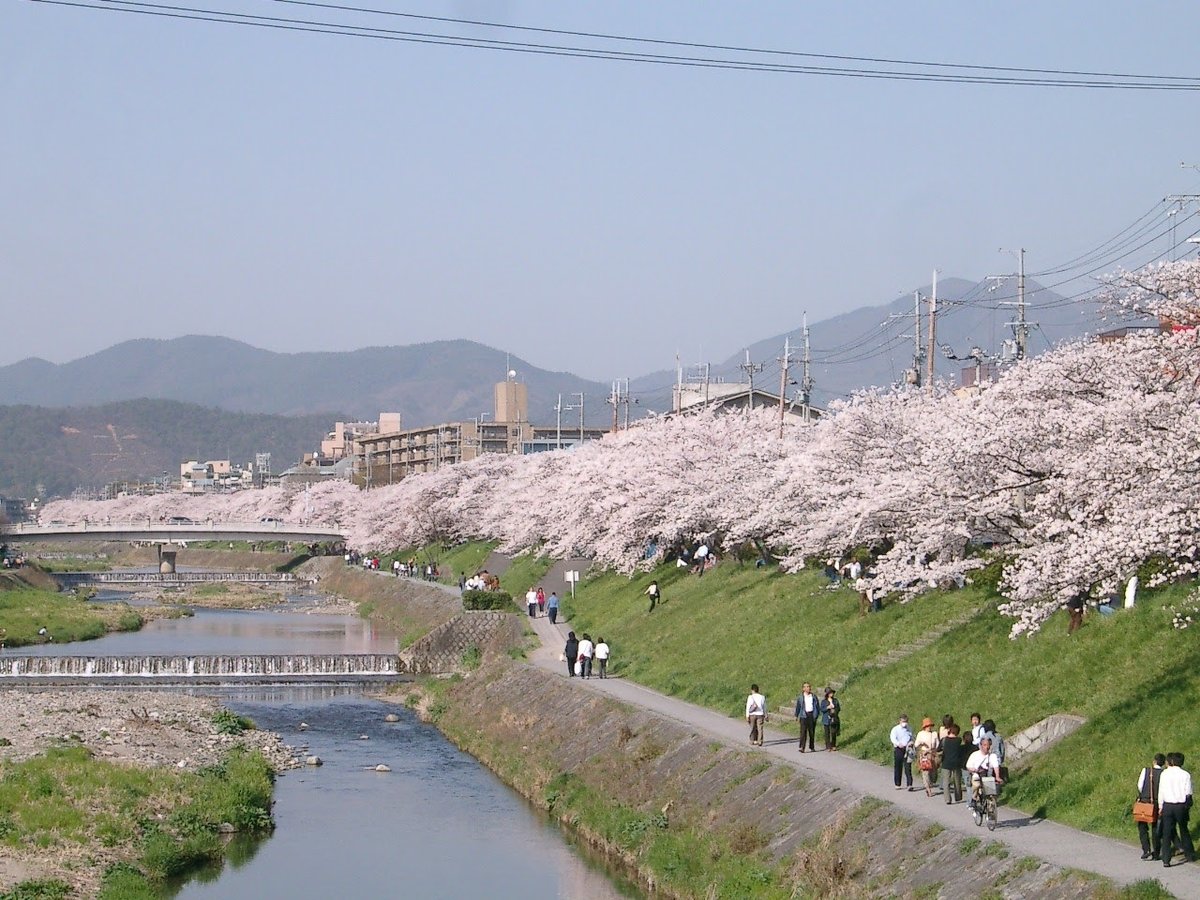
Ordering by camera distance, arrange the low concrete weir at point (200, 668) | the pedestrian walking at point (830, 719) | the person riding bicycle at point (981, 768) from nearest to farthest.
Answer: the person riding bicycle at point (981, 768), the pedestrian walking at point (830, 719), the low concrete weir at point (200, 668)

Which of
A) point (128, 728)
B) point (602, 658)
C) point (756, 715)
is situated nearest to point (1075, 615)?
point (756, 715)

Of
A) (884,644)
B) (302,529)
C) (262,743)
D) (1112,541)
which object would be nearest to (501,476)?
(302,529)

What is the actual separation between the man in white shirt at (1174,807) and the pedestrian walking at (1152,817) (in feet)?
0.48

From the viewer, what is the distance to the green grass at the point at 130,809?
2605cm

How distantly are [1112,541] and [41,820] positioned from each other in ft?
59.7

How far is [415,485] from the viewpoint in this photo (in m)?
117

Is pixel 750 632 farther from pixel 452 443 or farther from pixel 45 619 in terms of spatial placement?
pixel 452 443

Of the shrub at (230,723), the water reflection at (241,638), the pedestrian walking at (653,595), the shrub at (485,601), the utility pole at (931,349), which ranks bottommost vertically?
the water reflection at (241,638)

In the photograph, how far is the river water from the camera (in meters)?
26.8

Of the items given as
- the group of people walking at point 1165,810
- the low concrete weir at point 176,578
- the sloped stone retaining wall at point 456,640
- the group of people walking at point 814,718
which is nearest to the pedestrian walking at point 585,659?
the sloped stone retaining wall at point 456,640

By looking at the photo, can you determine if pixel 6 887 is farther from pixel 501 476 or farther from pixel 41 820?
pixel 501 476

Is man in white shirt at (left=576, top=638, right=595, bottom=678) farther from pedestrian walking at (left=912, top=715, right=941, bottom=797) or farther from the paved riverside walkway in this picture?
pedestrian walking at (left=912, top=715, right=941, bottom=797)

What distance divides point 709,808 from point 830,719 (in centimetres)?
294

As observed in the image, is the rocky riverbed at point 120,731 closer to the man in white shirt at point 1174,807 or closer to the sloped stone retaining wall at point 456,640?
the sloped stone retaining wall at point 456,640
